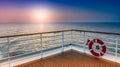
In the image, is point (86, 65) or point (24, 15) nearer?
point (86, 65)

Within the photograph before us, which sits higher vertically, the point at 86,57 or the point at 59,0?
the point at 59,0

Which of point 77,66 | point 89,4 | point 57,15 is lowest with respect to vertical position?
point 77,66

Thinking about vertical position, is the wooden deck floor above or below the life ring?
below

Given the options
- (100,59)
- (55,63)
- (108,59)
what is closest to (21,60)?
(55,63)

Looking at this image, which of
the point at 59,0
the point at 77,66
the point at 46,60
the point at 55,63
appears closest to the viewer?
the point at 77,66

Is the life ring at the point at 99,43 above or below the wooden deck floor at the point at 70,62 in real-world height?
above

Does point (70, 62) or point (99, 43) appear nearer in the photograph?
point (70, 62)

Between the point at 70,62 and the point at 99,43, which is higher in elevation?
the point at 99,43

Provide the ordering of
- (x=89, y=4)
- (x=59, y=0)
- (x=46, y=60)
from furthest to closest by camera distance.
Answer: (x=89, y=4) < (x=59, y=0) < (x=46, y=60)

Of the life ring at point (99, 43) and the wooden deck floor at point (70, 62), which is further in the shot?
the life ring at point (99, 43)

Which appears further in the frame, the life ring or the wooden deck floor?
the life ring

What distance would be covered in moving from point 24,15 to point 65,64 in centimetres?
1354

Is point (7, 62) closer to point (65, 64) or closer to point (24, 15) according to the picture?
point (65, 64)

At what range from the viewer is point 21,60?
2.52m
